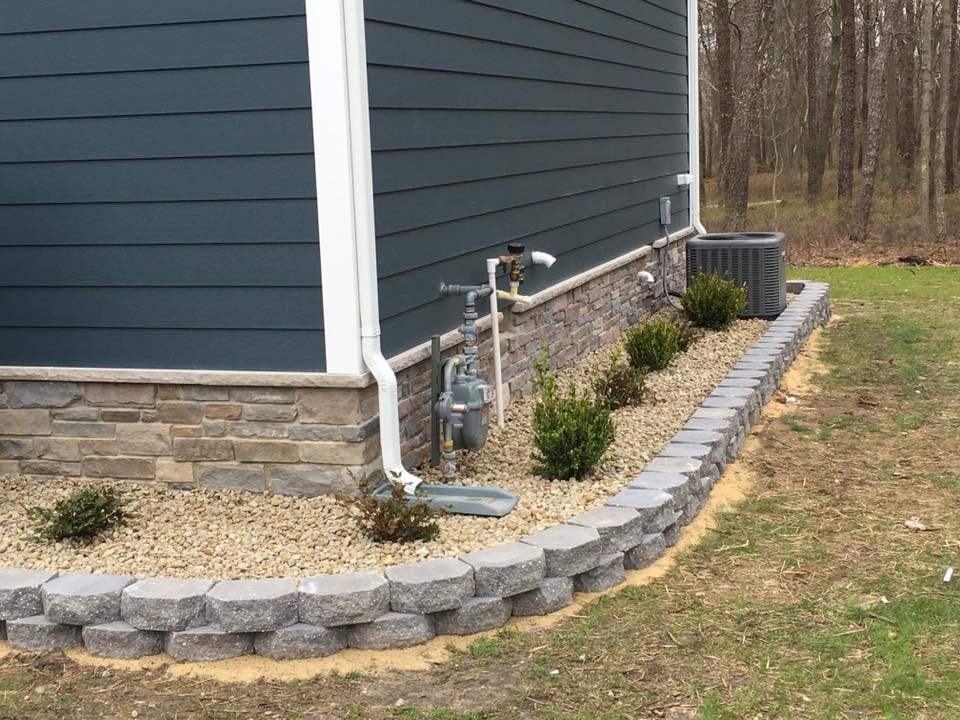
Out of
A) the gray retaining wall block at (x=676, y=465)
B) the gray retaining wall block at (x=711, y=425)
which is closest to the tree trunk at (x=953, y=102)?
the gray retaining wall block at (x=711, y=425)

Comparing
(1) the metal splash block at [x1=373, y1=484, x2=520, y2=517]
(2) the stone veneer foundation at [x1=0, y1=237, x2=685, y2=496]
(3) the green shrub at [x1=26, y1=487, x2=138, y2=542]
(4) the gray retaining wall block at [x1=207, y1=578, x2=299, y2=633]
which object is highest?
(2) the stone veneer foundation at [x1=0, y1=237, x2=685, y2=496]

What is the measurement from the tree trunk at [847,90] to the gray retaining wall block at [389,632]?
15.7 meters

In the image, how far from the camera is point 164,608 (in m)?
3.49

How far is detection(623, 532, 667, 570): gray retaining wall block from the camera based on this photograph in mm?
4148

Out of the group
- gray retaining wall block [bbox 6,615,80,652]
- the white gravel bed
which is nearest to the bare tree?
the white gravel bed

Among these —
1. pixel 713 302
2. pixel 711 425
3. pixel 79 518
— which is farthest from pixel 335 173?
pixel 713 302

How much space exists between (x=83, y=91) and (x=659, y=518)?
301cm

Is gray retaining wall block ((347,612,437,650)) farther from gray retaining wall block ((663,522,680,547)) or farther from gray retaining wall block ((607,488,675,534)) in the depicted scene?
gray retaining wall block ((663,522,680,547))

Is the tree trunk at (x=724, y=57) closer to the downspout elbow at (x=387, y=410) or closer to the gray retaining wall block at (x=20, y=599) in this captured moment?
the downspout elbow at (x=387, y=410)

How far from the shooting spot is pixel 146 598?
351cm

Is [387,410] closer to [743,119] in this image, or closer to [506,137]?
[506,137]

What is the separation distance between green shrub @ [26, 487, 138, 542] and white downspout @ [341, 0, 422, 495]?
44.3 inches

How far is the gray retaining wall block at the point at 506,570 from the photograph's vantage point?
12.1ft

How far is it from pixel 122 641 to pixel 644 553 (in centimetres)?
198
